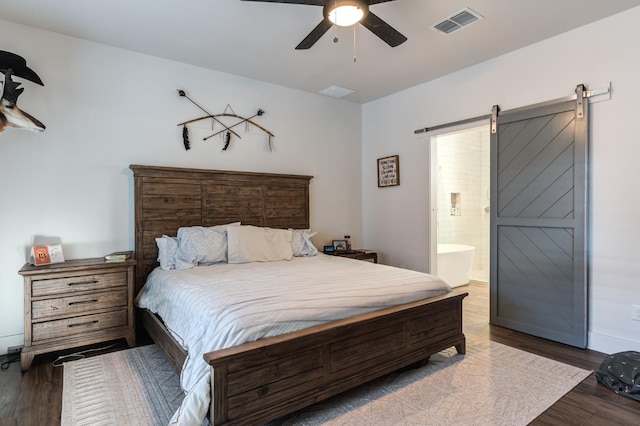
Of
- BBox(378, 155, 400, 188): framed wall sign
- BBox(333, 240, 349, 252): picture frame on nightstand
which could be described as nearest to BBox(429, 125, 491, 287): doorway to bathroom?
BBox(378, 155, 400, 188): framed wall sign

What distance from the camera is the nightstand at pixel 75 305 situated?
2639mm

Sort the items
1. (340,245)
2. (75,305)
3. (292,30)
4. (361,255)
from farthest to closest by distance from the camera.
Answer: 1. (340,245)
2. (361,255)
3. (292,30)
4. (75,305)

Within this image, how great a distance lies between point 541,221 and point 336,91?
9.41 feet

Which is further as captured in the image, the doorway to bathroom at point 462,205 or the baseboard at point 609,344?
the doorway to bathroom at point 462,205

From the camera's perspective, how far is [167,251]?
10.7 feet

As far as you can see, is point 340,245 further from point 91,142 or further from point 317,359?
point 91,142

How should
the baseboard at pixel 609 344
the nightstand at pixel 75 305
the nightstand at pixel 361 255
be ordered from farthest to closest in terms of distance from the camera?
1. the nightstand at pixel 361 255
2. the baseboard at pixel 609 344
3. the nightstand at pixel 75 305

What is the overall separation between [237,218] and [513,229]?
9.66 ft

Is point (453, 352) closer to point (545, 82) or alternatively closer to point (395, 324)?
point (395, 324)

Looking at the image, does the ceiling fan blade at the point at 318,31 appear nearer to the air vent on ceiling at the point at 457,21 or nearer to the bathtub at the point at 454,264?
the air vent on ceiling at the point at 457,21

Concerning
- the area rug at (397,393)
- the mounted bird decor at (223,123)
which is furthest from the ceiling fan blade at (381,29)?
the area rug at (397,393)

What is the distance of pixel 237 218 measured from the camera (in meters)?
4.00

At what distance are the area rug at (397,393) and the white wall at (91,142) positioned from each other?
115cm

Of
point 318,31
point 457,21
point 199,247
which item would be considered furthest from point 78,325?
point 457,21
